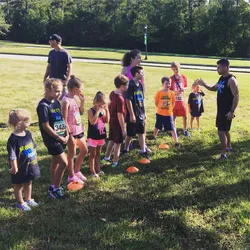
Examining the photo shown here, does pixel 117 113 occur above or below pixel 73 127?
above

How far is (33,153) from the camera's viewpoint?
13.5 ft

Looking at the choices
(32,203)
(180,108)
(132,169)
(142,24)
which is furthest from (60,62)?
(142,24)

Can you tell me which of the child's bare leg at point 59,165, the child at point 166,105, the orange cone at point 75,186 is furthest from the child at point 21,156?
the child at point 166,105

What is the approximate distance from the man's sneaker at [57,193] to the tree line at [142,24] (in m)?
49.7

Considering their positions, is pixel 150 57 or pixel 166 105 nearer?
pixel 166 105

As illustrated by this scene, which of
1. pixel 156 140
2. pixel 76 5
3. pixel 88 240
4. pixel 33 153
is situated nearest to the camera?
pixel 88 240

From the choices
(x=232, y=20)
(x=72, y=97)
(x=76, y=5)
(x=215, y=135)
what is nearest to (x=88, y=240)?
(x=72, y=97)

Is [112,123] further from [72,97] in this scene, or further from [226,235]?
[226,235]

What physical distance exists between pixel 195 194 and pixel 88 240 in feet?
5.90

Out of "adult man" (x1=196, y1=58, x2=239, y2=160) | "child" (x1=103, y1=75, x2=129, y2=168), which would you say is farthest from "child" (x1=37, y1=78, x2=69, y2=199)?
"adult man" (x1=196, y1=58, x2=239, y2=160)

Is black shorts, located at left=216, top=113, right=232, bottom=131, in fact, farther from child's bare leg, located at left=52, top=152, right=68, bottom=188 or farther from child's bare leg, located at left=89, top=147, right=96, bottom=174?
child's bare leg, located at left=52, top=152, right=68, bottom=188

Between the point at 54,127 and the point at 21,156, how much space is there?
58 cm

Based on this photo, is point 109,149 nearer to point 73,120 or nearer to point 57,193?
point 73,120

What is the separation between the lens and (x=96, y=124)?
16.5 feet
